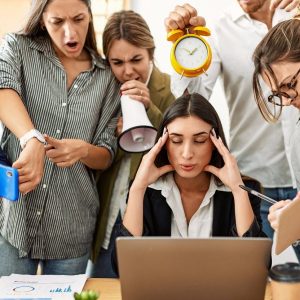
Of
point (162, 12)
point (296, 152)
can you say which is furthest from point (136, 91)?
point (162, 12)

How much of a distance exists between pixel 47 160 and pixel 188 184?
0.50m

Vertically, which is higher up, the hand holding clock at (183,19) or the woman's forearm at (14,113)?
the hand holding clock at (183,19)

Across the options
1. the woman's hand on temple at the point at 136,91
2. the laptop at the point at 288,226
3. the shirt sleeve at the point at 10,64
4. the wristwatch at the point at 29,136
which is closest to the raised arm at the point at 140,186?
the woman's hand on temple at the point at 136,91

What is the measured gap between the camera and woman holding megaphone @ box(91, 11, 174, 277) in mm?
Answer: 1989

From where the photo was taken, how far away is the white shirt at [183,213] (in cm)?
184

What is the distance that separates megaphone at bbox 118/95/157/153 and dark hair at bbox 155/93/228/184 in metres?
0.05

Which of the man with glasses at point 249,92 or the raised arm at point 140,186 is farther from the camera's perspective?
the man with glasses at point 249,92

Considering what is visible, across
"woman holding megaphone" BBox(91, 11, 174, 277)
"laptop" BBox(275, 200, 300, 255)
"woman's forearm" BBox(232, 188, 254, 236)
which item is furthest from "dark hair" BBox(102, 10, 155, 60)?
"laptop" BBox(275, 200, 300, 255)

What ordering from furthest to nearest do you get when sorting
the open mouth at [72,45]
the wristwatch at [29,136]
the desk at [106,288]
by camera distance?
the open mouth at [72,45] → the wristwatch at [29,136] → the desk at [106,288]

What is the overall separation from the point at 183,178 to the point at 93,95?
44cm

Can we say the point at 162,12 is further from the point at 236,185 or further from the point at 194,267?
the point at 194,267

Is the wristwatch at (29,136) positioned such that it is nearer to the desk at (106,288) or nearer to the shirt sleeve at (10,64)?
the shirt sleeve at (10,64)

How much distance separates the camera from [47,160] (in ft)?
6.10

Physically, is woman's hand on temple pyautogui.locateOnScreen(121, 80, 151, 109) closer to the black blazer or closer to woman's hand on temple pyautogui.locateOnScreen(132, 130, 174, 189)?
woman's hand on temple pyautogui.locateOnScreen(132, 130, 174, 189)
